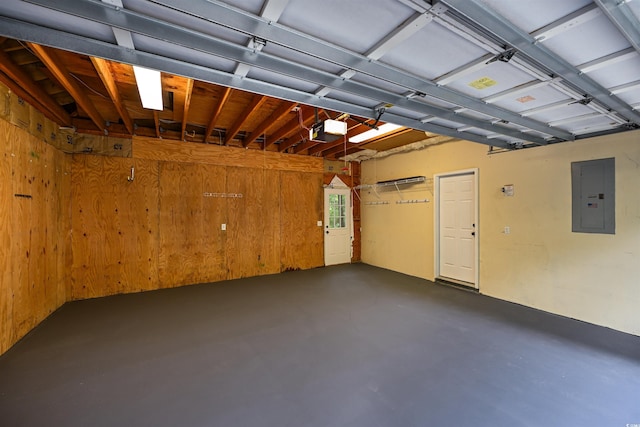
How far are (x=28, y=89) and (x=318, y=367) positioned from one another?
391 cm

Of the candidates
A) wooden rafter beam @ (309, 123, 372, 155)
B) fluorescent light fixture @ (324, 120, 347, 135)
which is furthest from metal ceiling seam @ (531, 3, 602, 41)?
wooden rafter beam @ (309, 123, 372, 155)

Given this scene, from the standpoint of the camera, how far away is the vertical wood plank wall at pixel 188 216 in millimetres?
4273

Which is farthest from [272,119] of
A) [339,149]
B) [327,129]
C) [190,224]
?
[190,224]

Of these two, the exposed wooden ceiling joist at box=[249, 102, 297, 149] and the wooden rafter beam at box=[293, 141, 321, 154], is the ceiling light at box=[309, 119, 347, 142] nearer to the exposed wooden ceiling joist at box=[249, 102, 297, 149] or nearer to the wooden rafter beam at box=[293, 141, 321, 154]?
the exposed wooden ceiling joist at box=[249, 102, 297, 149]

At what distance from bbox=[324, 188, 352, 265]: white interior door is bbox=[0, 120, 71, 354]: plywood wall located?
4.68 m

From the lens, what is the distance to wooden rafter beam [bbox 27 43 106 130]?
80.3 inches

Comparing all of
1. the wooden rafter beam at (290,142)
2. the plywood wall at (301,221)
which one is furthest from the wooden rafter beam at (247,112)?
the plywood wall at (301,221)

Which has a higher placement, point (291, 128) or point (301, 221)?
point (291, 128)

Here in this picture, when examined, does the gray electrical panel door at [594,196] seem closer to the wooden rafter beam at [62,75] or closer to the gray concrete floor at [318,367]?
the gray concrete floor at [318,367]

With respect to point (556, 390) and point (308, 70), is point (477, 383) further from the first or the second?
point (308, 70)

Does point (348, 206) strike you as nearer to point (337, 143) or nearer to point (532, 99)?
point (337, 143)

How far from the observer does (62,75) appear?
7.94 feet

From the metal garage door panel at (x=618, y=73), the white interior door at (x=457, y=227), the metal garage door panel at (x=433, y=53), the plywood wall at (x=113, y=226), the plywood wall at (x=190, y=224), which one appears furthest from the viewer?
the plywood wall at (x=190, y=224)

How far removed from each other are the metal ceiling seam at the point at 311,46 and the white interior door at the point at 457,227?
2548 millimetres
